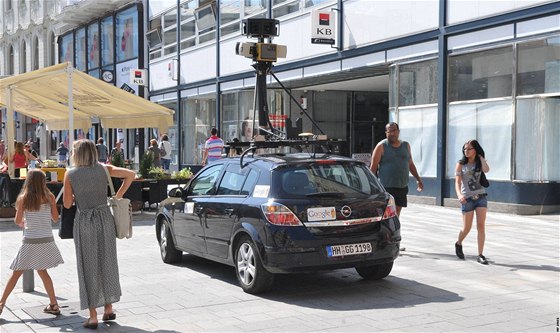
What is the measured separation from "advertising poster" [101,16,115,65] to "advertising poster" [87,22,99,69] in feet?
2.67

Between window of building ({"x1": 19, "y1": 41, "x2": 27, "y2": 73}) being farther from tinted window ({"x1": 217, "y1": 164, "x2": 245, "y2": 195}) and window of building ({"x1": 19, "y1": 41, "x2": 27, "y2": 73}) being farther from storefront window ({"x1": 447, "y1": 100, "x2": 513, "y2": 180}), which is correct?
tinted window ({"x1": 217, "y1": 164, "x2": 245, "y2": 195})

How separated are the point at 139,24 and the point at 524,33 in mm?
22457

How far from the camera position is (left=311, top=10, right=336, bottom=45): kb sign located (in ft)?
61.0

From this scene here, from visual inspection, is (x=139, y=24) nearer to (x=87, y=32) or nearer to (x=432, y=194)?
(x=87, y=32)

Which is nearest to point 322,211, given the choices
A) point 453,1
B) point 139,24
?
point 453,1

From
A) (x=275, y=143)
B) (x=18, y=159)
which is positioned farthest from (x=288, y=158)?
(x=18, y=159)

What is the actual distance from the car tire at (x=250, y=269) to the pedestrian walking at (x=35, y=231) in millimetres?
1905

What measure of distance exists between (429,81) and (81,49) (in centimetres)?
2936

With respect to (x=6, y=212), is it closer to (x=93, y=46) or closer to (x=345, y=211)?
(x=345, y=211)

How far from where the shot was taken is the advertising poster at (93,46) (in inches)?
1487

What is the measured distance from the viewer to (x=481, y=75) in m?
15.0

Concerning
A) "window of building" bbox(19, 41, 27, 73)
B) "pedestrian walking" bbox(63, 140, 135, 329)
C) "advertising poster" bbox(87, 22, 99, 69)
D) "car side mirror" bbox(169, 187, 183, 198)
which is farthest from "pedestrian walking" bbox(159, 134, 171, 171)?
"window of building" bbox(19, 41, 27, 73)

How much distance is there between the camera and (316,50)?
20219 millimetres

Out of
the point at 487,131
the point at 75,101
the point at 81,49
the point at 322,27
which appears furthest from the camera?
the point at 81,49
